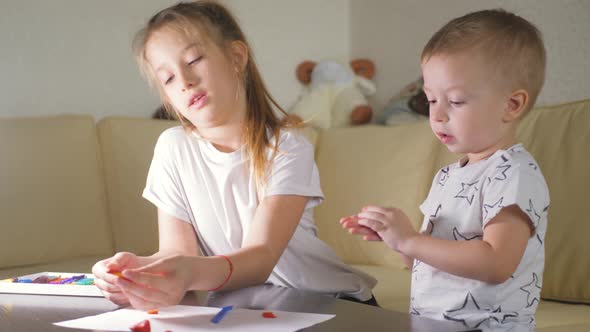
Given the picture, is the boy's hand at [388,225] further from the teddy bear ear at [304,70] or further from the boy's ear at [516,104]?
the teddy bear ear at [304,70]

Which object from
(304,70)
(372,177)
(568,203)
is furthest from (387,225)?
(304,70)

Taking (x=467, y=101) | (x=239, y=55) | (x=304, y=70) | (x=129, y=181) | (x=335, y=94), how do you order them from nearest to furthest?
(x=467, y=101), (x=239, y=55), (x=129, y=181), (x=335, y=94), (x=304, y=70)

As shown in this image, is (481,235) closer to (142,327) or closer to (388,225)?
(388,225)

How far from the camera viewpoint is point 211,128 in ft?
4.76

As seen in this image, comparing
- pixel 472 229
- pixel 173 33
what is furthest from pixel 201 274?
pixel 173 33

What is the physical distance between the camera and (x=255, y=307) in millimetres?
962

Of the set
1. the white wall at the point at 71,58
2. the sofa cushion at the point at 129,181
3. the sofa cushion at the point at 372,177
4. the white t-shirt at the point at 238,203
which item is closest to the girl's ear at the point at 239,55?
the white t-shirt at the point at 238,203

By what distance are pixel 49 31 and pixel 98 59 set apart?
21cm

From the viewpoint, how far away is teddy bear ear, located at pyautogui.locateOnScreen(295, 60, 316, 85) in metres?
3.35

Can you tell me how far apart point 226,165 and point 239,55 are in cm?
22

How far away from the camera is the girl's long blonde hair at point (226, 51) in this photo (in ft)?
4.56

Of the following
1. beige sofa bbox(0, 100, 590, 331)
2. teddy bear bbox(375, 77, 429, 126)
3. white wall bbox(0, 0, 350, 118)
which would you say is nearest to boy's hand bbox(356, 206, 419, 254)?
beige sofa bbox(0, 100, 590, 331)

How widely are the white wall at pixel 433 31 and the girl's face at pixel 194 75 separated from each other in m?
1.43

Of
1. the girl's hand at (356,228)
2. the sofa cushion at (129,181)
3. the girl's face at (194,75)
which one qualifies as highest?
the girl's face at (194,75)
